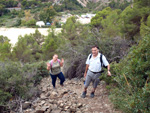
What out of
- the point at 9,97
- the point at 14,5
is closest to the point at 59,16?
the point at 14,5

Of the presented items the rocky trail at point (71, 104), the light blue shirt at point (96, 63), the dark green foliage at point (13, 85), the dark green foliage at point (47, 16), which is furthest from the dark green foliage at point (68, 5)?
the light blue shirt at point (96, 63)

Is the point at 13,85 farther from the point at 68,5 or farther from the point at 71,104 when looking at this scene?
the point at 68,5

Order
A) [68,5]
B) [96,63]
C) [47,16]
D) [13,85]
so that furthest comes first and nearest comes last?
[68,5] < [47,16] < [13,85] < [96,63]

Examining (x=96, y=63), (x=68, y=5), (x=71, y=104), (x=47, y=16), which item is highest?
(x=68, y=5)

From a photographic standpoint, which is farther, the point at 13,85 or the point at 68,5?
the point at 68,5

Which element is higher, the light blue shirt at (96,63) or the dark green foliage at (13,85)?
the light blue shirt at (96,63)

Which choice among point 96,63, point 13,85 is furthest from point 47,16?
point 96,63

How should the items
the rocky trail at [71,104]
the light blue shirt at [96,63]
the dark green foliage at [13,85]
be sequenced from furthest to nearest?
the dark green foliage at [13,85]
the light blue shirt at [96,63]
the rocky trail at [71,104]

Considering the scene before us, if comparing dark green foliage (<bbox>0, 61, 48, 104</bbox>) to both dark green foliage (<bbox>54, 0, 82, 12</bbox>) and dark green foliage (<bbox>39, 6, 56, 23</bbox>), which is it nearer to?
dark green foliage (<bbox>39, 6, 56, 23</bbox>)

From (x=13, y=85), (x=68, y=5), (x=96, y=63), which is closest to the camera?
(x=96, y=63)

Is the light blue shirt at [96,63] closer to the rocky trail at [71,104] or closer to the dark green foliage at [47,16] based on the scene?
the rocky trail at [71,104]

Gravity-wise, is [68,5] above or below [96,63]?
above

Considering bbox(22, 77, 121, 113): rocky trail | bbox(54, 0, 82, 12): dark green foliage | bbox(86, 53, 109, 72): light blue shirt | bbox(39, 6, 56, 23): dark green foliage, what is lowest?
bbox(22, 77, 121, 113): rocky trail

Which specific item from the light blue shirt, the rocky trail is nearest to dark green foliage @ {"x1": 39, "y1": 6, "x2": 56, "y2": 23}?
the rocky trail
